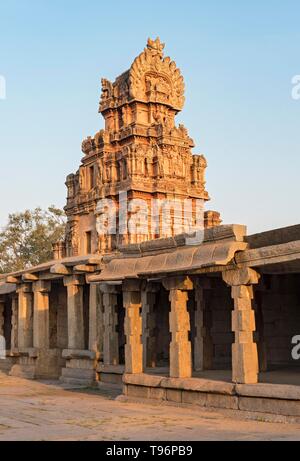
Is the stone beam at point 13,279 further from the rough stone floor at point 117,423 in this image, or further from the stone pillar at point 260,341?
the stone pillar at point 260,341

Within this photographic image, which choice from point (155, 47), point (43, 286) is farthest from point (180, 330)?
point (155, 47)

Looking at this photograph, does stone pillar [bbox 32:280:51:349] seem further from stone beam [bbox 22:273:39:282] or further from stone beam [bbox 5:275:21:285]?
stone beam [bbox 5:275:21:285]

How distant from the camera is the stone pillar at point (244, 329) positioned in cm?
1150

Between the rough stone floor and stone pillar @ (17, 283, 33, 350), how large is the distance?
8603 mm

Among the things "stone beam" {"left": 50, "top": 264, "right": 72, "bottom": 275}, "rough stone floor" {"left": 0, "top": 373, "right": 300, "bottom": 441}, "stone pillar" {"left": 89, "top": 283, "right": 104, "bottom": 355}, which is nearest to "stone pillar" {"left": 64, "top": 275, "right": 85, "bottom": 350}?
"stone beam" {"left": 50, "top": 264, "right": 72, "bottom": 275}

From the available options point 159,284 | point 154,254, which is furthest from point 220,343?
point 154,254

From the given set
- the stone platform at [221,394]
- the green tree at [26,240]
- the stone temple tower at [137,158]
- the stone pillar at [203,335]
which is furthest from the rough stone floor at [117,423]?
the green tree at [26,240]

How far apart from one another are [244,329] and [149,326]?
280 inches

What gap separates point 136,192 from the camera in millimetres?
27906

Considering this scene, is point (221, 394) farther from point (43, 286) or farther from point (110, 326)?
point (43, 286)

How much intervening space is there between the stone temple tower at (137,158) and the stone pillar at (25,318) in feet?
17.4

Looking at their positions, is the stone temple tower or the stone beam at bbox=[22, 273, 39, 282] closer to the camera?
the stone beam at bbox=[22, 273, 39, 282]

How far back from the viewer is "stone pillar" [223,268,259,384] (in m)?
11.5

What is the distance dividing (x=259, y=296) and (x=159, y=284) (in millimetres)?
3543
